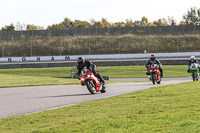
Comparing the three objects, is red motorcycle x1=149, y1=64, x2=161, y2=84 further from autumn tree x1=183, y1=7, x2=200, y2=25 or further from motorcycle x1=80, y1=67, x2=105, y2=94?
autumn tree x1=183, y1=7, x2=200, y2=25

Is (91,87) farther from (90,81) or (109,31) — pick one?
(109,31)

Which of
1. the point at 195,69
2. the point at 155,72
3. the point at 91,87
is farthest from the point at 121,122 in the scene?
the point at 195,69

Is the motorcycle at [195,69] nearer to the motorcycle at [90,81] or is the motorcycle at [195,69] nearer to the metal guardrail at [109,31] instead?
the motorcycle at [90,81]

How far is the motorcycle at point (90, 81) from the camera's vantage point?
51.6ft

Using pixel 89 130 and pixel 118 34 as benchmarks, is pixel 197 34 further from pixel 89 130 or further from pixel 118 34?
pixel 89 130

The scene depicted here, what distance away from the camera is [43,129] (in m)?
7.49

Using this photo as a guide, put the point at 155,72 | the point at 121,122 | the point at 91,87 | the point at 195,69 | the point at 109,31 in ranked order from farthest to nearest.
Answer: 1. the point at 109,31
2. the point at 195,69
3. the point at 155,72
4. the point at 91,87
5. the point at 121,122

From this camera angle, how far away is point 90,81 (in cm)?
1623

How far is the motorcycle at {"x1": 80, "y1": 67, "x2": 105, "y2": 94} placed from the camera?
15719 millimetres

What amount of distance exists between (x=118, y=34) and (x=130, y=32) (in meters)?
2.63

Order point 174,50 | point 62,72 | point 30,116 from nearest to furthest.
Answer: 1. point 30,116
2. point 62,72
3. point 174,50

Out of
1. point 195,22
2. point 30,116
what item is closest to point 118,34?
point 195,22

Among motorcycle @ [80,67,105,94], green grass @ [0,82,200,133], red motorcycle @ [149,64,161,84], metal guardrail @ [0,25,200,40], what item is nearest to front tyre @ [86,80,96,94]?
motorcycle @ [80,67,105,94]

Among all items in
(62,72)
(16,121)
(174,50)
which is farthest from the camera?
(174,50)
